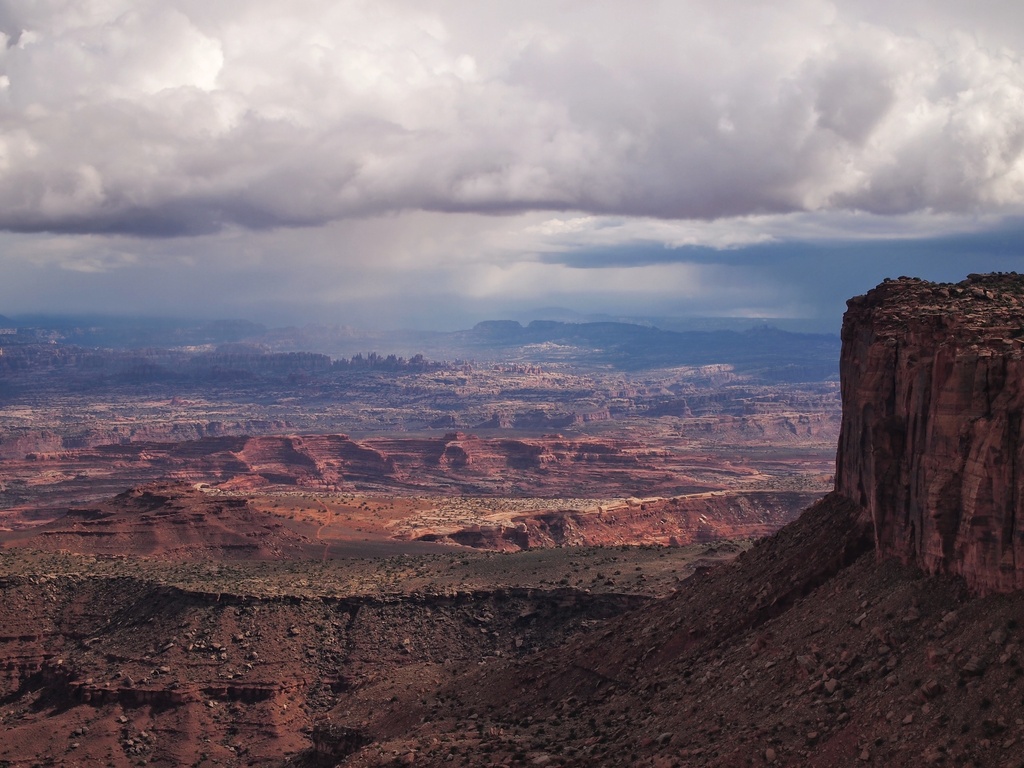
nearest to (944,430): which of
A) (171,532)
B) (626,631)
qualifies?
(626,631)

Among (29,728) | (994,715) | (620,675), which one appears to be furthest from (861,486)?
(29,728)

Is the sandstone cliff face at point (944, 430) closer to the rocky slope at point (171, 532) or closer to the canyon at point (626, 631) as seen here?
the canyon at point (626, 631)

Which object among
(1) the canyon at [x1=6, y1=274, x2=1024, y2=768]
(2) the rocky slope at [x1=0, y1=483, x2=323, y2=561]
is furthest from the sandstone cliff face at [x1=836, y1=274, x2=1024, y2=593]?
(2) the rocky slope at [x1=0, y1=483, x2=323, y2=561]

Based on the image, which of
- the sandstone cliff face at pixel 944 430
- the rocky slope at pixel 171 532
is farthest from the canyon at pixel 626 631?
the rocky slope at pixel 171 532

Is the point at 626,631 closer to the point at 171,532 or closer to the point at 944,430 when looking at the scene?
the point at 944,430

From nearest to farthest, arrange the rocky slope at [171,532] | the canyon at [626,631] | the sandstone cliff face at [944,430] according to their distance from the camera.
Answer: the sandstone cliff face at [944,430]
the canyon at [626,631]
the rocky slope at [171,532]

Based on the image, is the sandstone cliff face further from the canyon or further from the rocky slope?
the rocky slope

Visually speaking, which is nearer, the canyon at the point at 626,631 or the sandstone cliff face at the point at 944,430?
the sandstone cliff face at the point at 944,430

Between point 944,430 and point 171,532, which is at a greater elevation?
point 944,430
